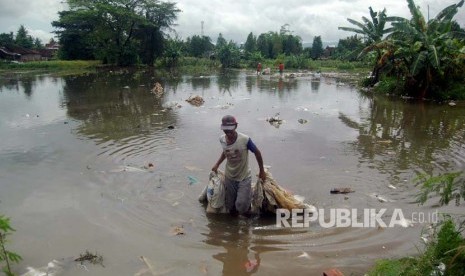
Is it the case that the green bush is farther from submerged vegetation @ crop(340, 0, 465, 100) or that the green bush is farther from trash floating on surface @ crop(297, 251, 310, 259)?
submerged vegetation @ crop(340, 0, 465, 100)

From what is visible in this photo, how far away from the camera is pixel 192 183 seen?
663cm

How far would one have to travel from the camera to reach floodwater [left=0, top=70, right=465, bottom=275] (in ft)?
14.5

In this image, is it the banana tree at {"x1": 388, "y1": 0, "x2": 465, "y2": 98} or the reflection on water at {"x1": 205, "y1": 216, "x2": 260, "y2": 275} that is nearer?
the reflection on water at {"x1": 205, "y1": 216, "x2": 260, "y2": 275}

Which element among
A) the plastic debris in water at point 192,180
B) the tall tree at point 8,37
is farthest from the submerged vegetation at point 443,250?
the tall tree at point 8,37

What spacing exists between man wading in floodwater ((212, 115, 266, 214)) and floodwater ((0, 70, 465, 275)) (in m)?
0.26

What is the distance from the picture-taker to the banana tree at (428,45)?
15.3 m

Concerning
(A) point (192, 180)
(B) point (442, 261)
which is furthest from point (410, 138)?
(B) point (442, 261)

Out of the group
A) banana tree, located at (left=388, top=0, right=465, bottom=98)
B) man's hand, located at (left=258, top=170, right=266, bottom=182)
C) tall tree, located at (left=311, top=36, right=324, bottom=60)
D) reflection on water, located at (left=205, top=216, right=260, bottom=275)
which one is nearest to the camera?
reflection on water, located at (left=205, top=216, right=260, bottom=275)

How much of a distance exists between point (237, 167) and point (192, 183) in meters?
1.77

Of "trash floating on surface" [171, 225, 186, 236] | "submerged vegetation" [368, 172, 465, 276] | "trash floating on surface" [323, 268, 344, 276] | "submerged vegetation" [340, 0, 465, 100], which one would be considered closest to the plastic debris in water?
"trash floating on surface" [171, 225, 186, 236]

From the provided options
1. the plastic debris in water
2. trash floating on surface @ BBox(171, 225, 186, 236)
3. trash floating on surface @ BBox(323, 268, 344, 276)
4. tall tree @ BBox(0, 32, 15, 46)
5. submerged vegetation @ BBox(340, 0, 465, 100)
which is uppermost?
tall tree @ BBox(0, 32, 15, 46)

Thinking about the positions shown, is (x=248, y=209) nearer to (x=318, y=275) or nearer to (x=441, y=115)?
(x=318, y=275)

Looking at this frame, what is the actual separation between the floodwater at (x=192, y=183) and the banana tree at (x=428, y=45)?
2496mm

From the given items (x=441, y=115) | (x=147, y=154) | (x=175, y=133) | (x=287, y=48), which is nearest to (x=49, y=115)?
(x=175, y=133)
